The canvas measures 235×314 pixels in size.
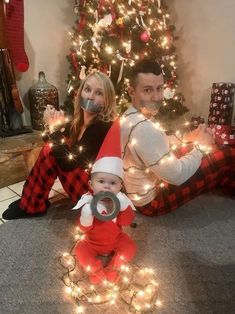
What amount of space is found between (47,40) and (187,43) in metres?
1.39

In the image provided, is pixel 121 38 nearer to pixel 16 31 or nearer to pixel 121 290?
pixel 16 31

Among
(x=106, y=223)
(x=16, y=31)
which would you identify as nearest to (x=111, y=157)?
(x=106, y=223)

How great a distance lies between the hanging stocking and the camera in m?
2.34

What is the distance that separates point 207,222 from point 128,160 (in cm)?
61

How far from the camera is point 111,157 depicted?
1.14 m

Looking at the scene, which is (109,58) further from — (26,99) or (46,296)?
(46,296)

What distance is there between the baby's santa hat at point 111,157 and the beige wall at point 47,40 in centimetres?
195

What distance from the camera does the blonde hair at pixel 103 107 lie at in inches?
58.8

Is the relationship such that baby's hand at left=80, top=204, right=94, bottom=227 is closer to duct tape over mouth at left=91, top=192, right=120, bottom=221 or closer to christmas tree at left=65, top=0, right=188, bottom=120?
duct tape over mouth at left=91, top=192, right=120, bottom=221

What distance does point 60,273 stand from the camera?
4.31ft

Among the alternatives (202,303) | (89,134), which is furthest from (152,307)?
(89,134)

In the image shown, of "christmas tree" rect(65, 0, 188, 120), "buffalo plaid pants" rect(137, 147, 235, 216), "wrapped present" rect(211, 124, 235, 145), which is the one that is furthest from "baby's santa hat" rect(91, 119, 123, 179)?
"christmas tree" rect(65, 0, 188, 120)

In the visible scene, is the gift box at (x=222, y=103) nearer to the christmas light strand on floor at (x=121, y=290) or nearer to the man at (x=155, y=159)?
the man at (x=155, y=159)

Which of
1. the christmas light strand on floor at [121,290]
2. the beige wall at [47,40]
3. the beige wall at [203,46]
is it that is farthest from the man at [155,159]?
the beige wall at [47,40]
